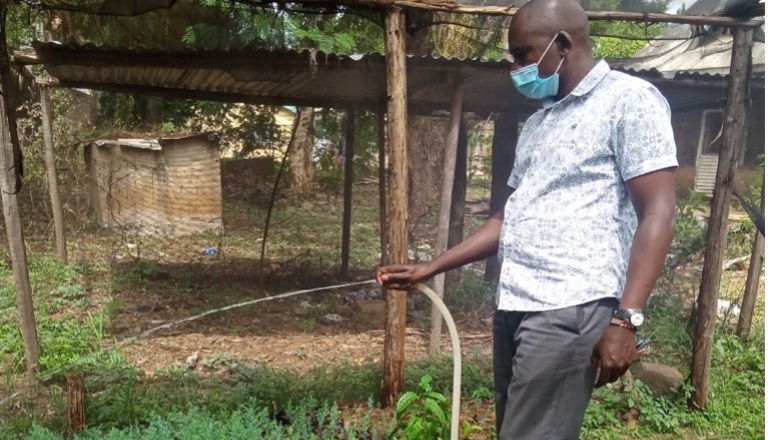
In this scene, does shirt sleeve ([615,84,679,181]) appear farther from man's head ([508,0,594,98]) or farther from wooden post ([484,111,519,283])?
wooden post ([484,111,519,283])

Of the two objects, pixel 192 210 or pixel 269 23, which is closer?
pixel 269 23

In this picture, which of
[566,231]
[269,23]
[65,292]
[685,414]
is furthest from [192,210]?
[566,231]

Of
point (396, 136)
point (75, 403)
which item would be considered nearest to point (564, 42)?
point (396, 136)

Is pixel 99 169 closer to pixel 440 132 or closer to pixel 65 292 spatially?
pixel 65 292

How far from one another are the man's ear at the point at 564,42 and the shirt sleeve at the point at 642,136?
21cm

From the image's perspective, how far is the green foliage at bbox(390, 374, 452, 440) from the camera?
2.85 metres

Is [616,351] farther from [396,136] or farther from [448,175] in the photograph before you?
[448,175]

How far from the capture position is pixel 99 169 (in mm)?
7039

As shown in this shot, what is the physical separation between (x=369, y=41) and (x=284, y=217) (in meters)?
2.18

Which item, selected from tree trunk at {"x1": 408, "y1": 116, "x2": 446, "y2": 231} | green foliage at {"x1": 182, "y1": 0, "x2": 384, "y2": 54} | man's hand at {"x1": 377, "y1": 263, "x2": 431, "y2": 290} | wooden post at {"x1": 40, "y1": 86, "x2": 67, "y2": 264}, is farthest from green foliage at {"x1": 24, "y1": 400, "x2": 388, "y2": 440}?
tree trunk at {"x1": 408, "y1": 116, "x2": 446, "y2": 231}

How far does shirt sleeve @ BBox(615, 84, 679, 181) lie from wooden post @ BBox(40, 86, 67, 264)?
532 cm

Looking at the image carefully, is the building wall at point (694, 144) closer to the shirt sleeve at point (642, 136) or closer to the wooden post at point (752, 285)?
the wooden post at point (752, 285)

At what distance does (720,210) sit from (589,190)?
8.37 ft

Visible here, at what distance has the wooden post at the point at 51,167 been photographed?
5.53 meters
